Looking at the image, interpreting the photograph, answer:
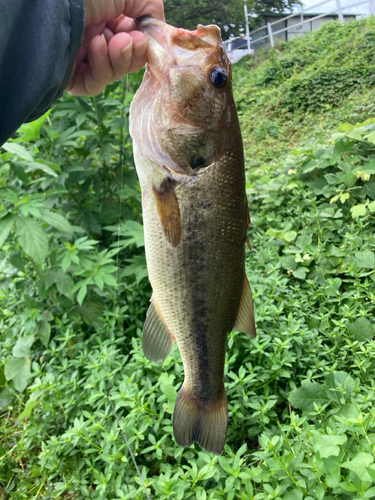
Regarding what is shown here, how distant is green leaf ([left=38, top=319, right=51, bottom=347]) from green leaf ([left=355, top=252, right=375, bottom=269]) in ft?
7.57

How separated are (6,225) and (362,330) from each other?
235 centimetres

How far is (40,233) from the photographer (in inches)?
94.2

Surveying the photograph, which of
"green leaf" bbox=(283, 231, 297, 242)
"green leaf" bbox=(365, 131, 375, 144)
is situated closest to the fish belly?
"green leaf" bbox=(283, 231, 297, 242)

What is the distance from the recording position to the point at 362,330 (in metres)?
2.31

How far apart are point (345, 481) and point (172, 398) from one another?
0.95 m

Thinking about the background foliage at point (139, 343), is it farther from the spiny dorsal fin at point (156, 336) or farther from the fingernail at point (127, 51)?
the fingernail at point (127, 51)

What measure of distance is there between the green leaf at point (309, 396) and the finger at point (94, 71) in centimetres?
174

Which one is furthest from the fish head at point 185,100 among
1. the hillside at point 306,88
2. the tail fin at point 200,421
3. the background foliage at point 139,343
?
the hillside at point 306,88

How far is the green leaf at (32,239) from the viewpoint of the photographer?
7.64 feet

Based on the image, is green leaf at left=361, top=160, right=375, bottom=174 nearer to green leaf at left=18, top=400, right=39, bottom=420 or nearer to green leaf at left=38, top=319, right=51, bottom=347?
green leaf at left=38, top=319, right=51, bottom=347

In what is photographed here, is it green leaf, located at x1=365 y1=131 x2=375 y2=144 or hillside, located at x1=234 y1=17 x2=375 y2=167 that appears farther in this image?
hillside, located at x1=234 y1=17 x2=375 y2=167

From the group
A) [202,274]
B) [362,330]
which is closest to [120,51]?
[202,274]

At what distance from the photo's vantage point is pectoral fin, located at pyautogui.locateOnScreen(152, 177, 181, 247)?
1.26 metres

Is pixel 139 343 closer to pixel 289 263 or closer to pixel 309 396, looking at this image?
pixel 309 396
